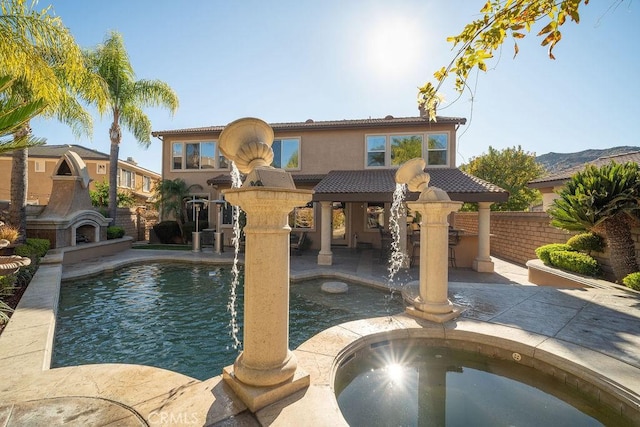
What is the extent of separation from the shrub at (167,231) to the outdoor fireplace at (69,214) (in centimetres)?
329

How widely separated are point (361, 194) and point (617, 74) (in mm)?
7612

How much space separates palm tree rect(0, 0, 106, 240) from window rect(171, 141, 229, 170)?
7.19 meters

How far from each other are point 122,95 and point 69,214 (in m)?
7.70

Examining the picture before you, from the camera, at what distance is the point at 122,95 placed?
53.4 feet

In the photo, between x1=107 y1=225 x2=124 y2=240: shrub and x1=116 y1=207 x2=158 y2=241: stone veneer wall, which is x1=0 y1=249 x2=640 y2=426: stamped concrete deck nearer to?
x1=107 y1=225 x2=124 y2=240: shrub

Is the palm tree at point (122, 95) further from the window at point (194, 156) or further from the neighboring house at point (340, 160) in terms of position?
the window at point (194, 156)

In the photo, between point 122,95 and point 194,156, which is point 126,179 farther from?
point 194,156

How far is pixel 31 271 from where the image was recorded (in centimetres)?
848

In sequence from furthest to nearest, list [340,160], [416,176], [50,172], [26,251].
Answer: [50,172] < [340,160] < [26,251] < [416,176]

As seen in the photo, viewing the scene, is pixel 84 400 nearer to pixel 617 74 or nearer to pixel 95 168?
pixel 617 74

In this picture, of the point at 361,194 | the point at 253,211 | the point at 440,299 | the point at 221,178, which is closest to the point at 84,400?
the point at 253,211

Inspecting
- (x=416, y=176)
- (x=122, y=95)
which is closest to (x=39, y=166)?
(x=122, y=95)

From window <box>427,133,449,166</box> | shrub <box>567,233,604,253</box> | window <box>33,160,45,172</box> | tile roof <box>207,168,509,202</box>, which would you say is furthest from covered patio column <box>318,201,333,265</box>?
window <box>33,160,45,172</box>

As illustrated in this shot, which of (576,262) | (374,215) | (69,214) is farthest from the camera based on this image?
(374,215)
